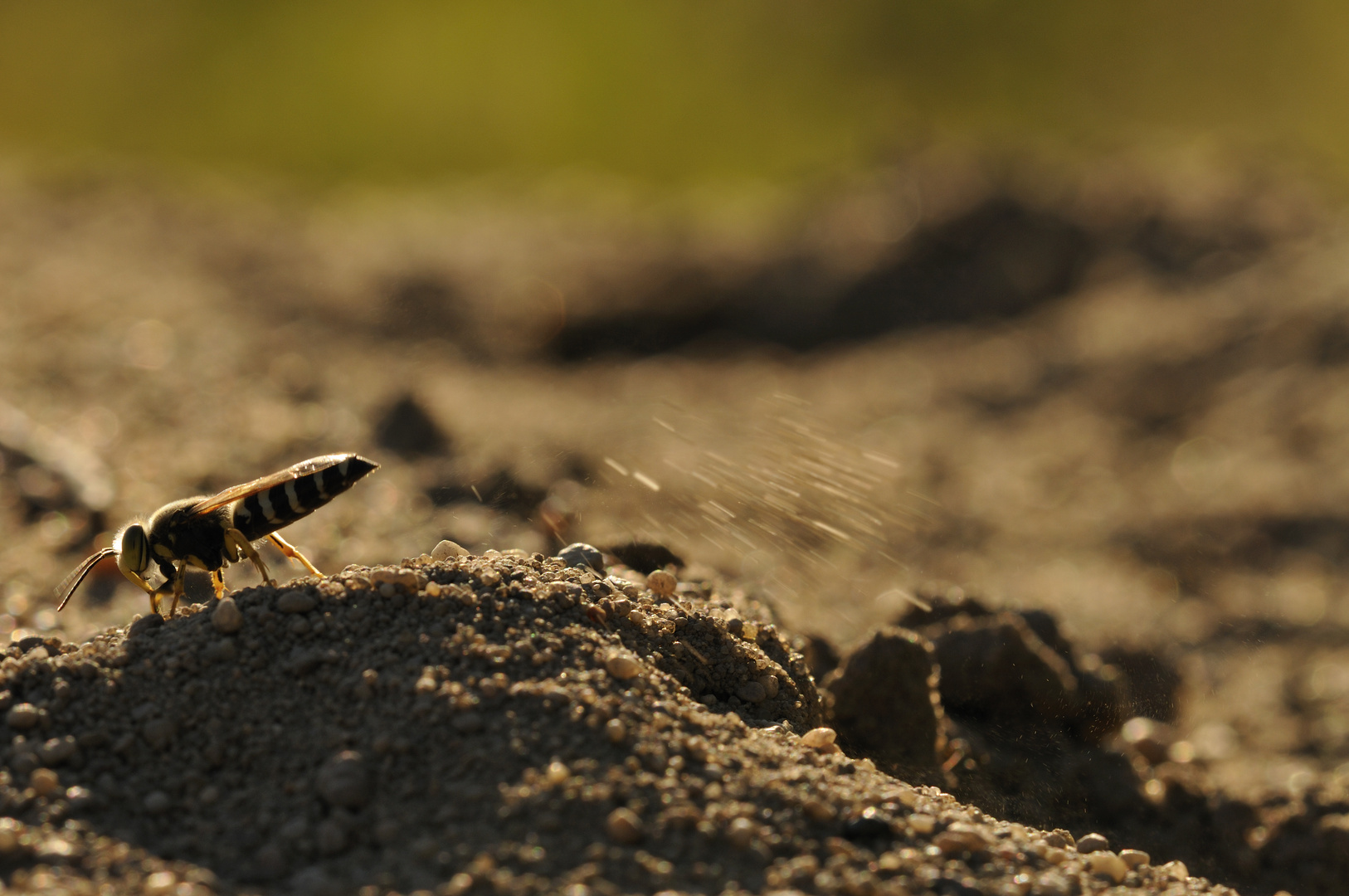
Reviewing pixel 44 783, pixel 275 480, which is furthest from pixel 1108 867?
pixel 275 480

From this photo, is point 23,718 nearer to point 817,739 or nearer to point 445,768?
point 445,768

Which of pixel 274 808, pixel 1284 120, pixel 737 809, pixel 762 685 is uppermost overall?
pixel 1284 120

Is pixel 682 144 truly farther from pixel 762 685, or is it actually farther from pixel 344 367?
pixel 762 685

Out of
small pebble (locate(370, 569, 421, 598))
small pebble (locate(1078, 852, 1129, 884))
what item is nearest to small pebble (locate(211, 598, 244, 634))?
small pebble (locate(370, 569, 421, 598))

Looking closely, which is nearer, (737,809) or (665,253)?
(737,809)

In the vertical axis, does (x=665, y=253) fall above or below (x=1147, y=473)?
above

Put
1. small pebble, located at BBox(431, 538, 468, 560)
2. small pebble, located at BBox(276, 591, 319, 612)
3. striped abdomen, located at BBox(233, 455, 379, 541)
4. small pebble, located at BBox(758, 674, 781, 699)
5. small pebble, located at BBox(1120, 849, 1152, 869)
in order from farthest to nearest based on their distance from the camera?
striped abdomen, located at BBox(233, 455, 379, 541) → small pebble, located at BBox(431, 538, 468, 560) → small pebble, located at BBox(758, 674, 781, 699) → small pebble, located at BBox(276, 591, 319, 612) → small pebble, located at BBox(1120, 849, 1152, 869)

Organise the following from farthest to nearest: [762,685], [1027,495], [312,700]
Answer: [1027,495] → [762,685] → [312,700]

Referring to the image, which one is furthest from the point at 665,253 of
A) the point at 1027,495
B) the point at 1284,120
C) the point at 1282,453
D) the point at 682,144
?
the point at 1284,120

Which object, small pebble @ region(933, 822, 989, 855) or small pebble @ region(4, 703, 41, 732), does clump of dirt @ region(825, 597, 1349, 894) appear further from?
small pebble @ region(4, 703, 41, 732)
